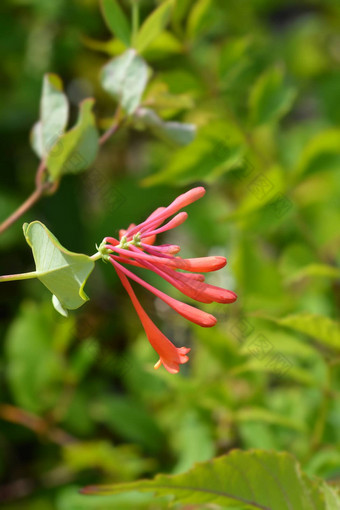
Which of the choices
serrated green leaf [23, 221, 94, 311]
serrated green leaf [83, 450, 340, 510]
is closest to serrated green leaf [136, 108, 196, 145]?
serrated green leaf [23, 221, 94, 311]

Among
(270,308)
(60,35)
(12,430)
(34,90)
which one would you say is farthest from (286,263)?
(60,35)

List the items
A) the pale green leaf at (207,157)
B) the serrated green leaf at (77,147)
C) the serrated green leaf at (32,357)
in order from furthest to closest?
the serrated green leaf at (32,357) < the pale green leaf at (207,157) < the serrated green leaf at (77,147)

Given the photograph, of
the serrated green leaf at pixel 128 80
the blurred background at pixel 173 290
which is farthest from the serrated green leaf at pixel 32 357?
the serrated green leaf at pixel 128 80

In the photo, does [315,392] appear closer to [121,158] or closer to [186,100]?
[186,100]

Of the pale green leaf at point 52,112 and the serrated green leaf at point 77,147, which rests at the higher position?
the pale green leaf at point 52,112

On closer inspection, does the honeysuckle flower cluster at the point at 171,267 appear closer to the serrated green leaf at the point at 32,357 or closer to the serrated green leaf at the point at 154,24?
the serrated green leaf at the point at 154,24
